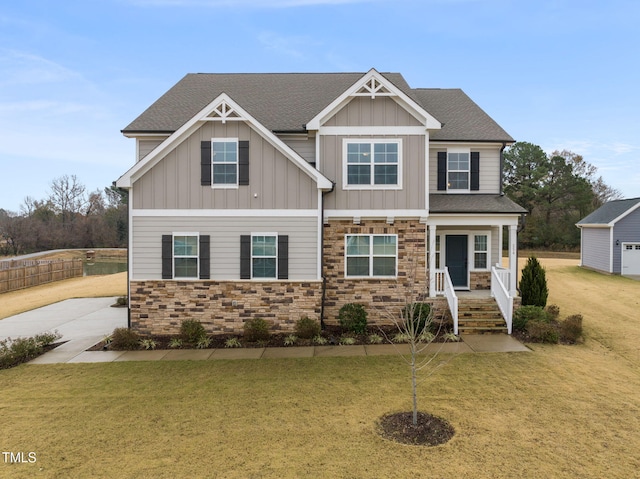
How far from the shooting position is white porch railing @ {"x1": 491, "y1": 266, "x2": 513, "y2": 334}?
499 inches

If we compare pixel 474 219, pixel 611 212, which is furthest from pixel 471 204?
pixel 611 212

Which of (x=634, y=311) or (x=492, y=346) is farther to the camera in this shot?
(x=634, y=311)

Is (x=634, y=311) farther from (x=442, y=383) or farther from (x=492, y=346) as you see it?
(x=442, y=383)

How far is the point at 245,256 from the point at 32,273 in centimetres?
2230

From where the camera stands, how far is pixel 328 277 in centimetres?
1366

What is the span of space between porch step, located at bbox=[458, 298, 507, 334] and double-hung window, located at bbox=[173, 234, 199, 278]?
8.90m

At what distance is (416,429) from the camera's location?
6.66m

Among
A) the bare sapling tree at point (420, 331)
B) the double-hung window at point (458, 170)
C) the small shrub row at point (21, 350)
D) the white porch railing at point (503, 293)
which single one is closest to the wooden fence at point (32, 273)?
the small shrub row at point (21, 350)

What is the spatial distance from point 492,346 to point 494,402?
154 inches

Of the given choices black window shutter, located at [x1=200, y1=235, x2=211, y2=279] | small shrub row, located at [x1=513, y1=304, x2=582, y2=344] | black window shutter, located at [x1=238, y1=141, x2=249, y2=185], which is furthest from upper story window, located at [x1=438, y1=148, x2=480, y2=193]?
black window shutter, located at [x1=200, y1=235, x2=211, y2=279]

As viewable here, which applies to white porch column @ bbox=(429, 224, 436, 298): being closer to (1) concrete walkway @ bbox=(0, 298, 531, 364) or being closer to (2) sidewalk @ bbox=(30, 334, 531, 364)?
(1) concrete walkway @ bbox=(0, 298, 531, 364)

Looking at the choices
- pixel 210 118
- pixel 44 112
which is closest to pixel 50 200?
pixel 44 112

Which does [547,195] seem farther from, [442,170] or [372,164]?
[372,164]

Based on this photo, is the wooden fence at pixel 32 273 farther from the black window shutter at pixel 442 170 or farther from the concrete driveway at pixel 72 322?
the black window shutter at pixel 442 170
